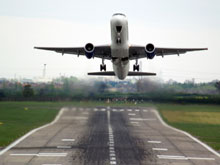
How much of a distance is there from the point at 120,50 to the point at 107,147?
1123 cm

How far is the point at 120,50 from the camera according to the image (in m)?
36.3

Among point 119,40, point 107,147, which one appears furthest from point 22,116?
point 119,40

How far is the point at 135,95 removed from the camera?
3597 inches

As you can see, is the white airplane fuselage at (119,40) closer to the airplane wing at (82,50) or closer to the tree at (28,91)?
the airplane wing at (82,50)

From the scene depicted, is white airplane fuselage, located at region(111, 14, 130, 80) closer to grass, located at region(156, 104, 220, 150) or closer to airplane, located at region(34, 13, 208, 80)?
airplane, located at region(34, 13, 208, 80)

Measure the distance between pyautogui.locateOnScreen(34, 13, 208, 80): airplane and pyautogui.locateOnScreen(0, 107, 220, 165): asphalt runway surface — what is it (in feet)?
28.8

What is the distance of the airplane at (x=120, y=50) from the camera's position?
111 feet

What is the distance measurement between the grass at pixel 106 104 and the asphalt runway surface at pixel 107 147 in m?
3.19

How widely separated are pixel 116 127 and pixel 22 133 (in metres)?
16.8

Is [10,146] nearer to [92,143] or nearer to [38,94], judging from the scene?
[92,143]

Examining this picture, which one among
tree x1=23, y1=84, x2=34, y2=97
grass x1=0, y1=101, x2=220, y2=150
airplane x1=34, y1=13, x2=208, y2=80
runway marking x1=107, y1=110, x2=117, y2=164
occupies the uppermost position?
airplane x1=34, y1=13, x2=208, y2=80

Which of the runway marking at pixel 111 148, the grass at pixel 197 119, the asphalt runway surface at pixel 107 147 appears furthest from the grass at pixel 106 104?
the runway marking at pixel 111 148

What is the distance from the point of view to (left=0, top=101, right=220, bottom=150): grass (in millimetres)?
54162

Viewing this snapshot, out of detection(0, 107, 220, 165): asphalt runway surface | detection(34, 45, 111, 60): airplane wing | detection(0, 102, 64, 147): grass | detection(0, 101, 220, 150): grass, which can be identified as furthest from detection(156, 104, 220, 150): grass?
detection(0, 102, 64, 147): grass
